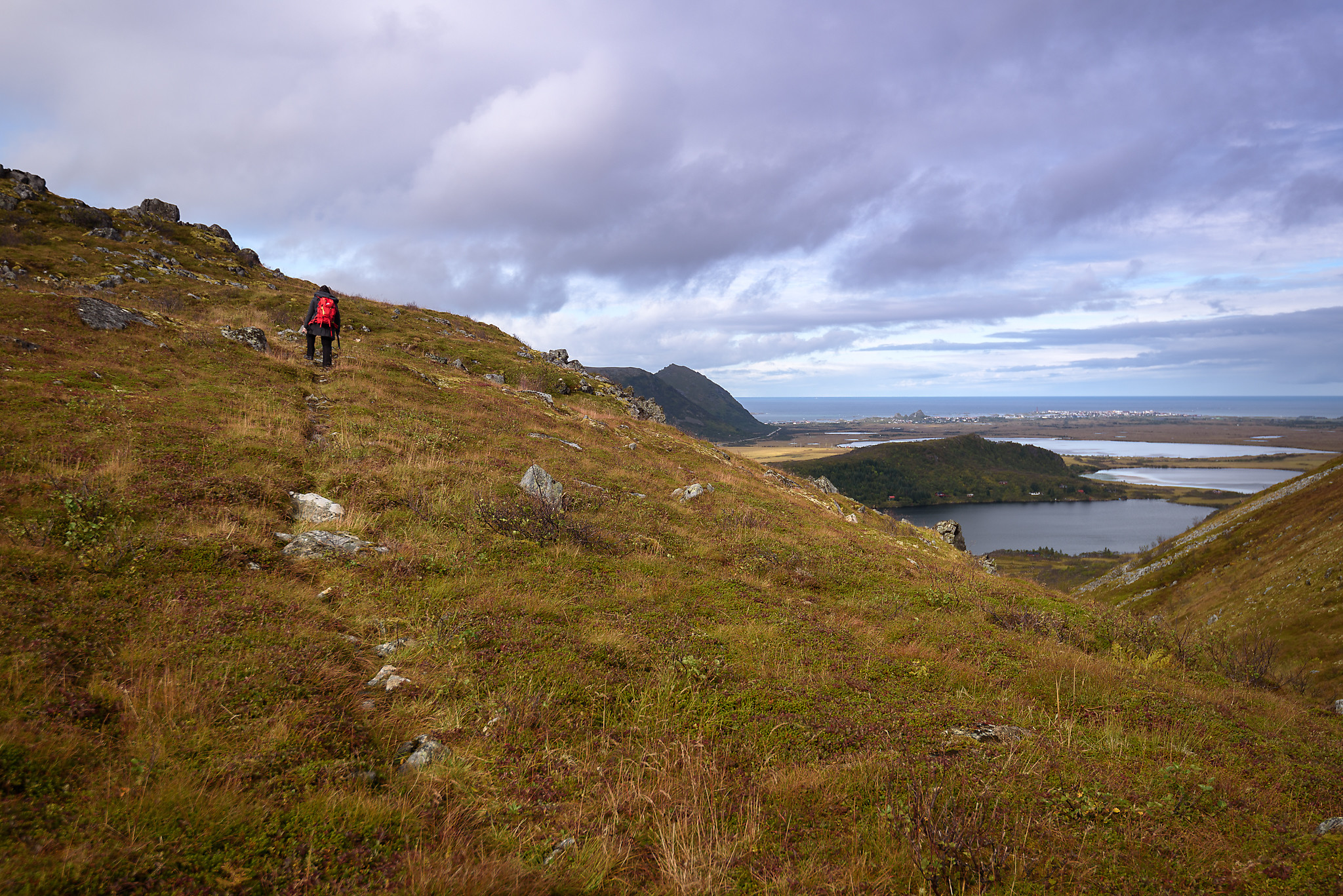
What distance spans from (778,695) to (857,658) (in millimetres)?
2337

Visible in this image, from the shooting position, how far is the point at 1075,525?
558 ft

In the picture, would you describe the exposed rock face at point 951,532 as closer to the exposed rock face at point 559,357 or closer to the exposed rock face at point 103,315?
the exposed rock face at point 559,357

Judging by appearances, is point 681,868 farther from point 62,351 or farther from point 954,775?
point 62,351

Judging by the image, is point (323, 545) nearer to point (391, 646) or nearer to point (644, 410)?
point (391, 646)

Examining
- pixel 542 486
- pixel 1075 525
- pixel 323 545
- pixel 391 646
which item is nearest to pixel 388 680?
pixel 391 646

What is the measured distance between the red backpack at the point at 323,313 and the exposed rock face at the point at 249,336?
2.69 m

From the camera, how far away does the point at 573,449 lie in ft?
70.9

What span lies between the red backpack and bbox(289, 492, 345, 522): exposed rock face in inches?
588

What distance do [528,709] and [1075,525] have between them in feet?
679

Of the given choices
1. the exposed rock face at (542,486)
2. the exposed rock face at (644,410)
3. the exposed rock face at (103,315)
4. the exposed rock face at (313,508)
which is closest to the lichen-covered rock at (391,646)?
the exposed rock face at (313,508)

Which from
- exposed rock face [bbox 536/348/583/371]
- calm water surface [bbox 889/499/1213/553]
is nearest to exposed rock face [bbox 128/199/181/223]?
exposed rock face [bbox 536/348/583/371]

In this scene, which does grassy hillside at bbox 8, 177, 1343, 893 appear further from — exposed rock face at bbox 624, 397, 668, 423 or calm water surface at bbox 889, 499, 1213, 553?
calm water surface at bbox 889, 499, 1213, 553

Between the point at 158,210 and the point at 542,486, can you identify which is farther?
the point at 158,210

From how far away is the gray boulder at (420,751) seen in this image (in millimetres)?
5145
